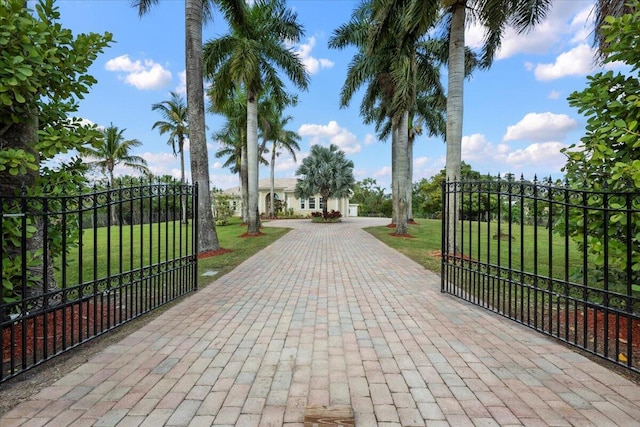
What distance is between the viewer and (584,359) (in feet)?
10.8

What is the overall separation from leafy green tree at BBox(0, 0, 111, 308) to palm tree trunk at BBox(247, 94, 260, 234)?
11735 millimetres

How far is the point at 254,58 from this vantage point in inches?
527

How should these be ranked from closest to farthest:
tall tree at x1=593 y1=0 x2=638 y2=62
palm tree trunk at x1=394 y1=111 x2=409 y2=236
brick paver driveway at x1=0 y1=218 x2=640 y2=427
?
brick paver driveway at x1=0 y1=218 x2=640 y2=427
tall tree at x1=593 y1=0 x2=638 y2=62
palm tree trunk at x1=394 y1=111 x2=409 y2=236

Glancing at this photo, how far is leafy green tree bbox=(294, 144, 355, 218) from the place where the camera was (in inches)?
1117

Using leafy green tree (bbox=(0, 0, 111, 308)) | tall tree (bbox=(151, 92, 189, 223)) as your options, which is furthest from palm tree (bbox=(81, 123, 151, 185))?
leafy green tree (bbox=(0, 0, 111, 308))

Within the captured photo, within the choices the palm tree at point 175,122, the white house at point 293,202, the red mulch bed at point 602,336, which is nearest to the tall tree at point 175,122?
the palm tree at point 175,122

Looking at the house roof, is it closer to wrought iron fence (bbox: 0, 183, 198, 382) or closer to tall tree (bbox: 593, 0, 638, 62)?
tall tree (bbox: 593, 0, 638, 62)

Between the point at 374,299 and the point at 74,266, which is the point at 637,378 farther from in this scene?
the point at 74,266

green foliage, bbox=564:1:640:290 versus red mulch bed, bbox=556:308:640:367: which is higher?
green foliage, bbox=564:1:640:290

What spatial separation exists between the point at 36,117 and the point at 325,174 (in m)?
24.8

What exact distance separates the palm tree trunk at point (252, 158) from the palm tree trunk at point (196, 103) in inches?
221

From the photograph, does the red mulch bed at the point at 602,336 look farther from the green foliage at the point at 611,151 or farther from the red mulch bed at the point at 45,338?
the red mulch bed at the point at 45,338

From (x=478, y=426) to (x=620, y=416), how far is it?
3.68 ft

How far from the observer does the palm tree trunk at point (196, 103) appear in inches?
393
